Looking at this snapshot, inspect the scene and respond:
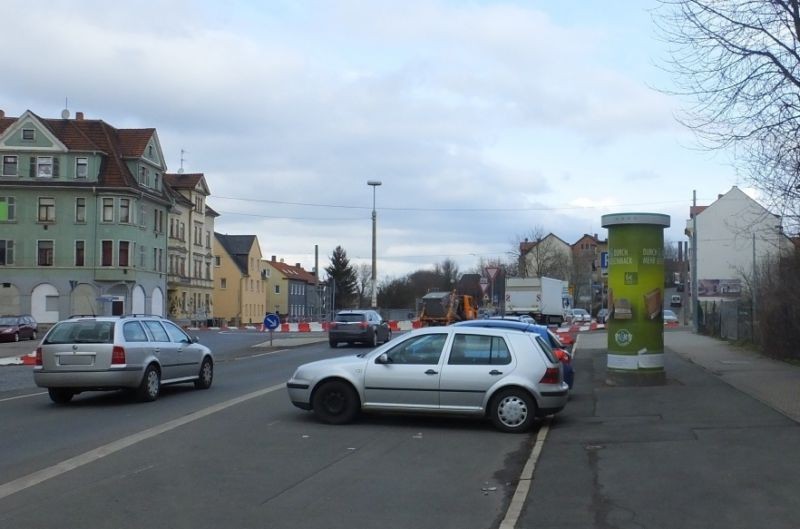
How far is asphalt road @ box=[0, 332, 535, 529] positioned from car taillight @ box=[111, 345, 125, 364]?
2.50 feet

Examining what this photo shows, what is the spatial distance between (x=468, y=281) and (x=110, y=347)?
7490cm

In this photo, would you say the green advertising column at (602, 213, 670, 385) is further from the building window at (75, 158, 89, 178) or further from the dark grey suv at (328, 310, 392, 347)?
the building window at (75, 158, 89, 178)

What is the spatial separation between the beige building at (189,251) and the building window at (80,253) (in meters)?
9.65

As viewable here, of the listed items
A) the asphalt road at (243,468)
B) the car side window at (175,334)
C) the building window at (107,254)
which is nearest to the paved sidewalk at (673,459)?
the asphalt road at (243,468)

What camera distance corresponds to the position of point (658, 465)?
31.0 feet

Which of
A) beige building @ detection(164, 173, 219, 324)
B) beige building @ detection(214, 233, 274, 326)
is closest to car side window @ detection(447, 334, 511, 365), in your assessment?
beige building @ detection(164, 173, 219, 324)

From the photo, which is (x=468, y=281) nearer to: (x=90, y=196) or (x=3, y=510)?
(x=90, y=196)

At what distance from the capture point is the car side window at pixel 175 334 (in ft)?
54.1

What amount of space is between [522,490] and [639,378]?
31.8ft

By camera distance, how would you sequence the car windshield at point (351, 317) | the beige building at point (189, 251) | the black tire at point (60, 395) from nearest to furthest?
the black tire at point (60, 395) < the car windshield at point (351, 317) < the beige building at point (189, 251)

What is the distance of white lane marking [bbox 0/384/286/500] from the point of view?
8288 mm

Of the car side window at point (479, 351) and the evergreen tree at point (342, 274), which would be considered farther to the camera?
the evergreen tree at point (342, 274)

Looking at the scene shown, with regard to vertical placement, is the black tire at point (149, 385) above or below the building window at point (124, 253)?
below

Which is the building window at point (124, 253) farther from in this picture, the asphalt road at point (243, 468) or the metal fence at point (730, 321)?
the asphalt road at point (243, 468)
